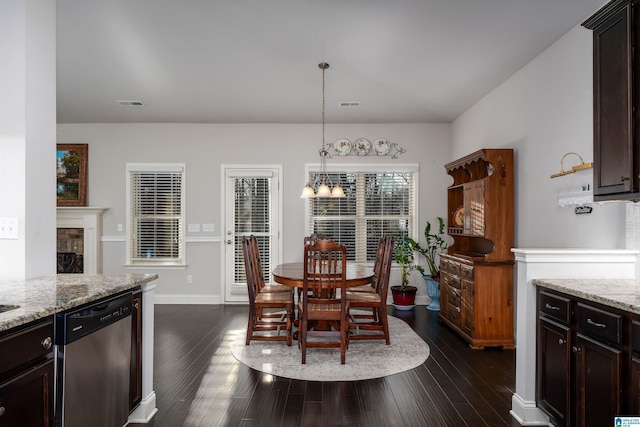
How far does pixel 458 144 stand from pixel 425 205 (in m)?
1.04

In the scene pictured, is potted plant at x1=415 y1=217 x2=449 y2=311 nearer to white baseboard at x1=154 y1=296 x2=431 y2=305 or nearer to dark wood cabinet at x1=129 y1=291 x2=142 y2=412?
white baseboard at x1=154 y1=296 x2=431 y2=305

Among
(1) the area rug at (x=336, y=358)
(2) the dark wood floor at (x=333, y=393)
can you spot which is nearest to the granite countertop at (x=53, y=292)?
(2) the dark wood floor at (x=333, y=393)

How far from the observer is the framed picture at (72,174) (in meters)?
5.94

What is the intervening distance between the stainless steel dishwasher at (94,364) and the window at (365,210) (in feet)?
13.2

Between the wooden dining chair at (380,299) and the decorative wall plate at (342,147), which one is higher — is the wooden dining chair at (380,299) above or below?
below

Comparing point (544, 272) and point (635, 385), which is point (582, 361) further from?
point (544, 272)

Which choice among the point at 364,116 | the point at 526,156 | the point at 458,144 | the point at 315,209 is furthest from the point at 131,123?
the point at 526,156

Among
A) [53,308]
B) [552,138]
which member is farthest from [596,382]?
[53,308]

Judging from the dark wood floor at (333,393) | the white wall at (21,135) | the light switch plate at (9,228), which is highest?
the white wall at (21,135)

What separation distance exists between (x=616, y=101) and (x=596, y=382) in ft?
4.99

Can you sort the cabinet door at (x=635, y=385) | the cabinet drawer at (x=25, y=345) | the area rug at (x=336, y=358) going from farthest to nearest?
the area rug at (x=336, y=358), the cabinet door at (x=635, y=385), the cabinet drawer at (x=25, y=345)

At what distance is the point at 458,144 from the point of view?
5637mm

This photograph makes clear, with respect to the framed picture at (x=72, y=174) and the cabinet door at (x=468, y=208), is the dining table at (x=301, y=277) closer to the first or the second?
the cabinet door at (x=468, y=208)

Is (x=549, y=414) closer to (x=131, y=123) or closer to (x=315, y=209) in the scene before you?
(x=315, y=209)
